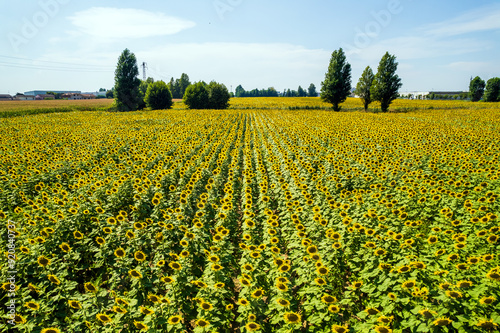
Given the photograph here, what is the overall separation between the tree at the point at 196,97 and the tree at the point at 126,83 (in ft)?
41.2

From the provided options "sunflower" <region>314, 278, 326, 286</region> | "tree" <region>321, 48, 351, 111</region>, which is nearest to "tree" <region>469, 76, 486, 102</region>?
"tree" <region>321, 48, 351, 111</region>

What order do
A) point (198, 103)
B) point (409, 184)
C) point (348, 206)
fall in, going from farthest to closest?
1. point (198, 103)
2. point (409, 184)
3. point (348, 206)

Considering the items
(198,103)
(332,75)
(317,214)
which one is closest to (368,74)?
(332,75)

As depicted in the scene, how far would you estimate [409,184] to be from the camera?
8.50 metres

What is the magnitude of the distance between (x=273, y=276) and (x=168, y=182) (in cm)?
651

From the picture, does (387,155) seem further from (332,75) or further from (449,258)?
(332,75)

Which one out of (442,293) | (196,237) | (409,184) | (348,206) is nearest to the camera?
(442,293)

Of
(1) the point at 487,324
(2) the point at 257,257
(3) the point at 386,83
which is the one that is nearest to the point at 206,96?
(3) the point at 386,83

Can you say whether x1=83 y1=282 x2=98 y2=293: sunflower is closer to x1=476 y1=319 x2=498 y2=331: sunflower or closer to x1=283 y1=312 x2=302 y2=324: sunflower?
x1=283 y1=312 x2=302 y2=324: sunflower

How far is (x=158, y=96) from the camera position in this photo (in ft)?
199

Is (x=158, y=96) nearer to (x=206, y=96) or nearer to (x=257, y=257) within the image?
(x=206, y=96)

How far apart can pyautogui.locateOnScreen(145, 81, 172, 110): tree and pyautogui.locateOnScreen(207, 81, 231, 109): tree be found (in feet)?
36.4

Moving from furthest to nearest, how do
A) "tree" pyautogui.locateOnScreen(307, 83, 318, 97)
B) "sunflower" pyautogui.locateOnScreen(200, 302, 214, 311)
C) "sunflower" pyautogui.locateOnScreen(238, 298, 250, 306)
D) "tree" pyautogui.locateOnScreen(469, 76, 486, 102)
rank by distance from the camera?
"tree" pyautogui.locateOnScreen(307, 83, 318, 97) < "tree" pyautogui.locateOnScreen(469, 76, 486, 102) < "sunflower" pyautogui.locateOnScreen(238, 298, 250, 306) < "sunflower" pyautogui.locateOnScreen(200, 302, 214, 311)

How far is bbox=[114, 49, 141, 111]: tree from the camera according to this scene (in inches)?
2340
